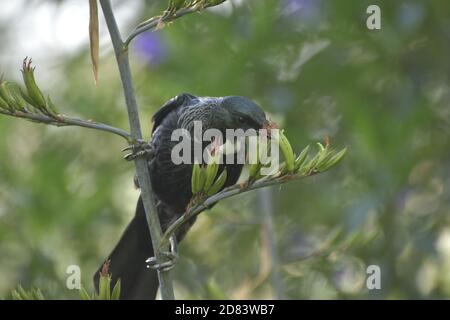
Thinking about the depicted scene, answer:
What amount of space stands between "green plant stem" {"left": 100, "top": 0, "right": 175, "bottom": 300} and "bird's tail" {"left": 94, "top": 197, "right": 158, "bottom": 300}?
914 millimetres

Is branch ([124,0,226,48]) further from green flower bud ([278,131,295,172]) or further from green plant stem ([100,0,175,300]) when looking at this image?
green flower bud ([278,131,295,172])

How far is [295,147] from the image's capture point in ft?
11.3

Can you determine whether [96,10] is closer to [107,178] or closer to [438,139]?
[107,178]

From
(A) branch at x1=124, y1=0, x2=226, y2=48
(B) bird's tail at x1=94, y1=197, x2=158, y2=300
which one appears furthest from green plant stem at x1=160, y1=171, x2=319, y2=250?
(B) bird's tail at x1=94, y1=197, x2=158, y2=300

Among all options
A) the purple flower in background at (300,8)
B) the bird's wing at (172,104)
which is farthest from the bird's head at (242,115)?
the purple flower in background at (300,8)

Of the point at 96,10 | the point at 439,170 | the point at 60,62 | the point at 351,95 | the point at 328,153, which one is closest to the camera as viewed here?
the point at 328,153

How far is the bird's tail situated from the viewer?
2912 mm

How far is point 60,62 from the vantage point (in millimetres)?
4117

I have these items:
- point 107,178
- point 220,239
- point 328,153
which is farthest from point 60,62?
point 328,153

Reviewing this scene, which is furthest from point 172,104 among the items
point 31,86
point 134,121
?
point 31,86

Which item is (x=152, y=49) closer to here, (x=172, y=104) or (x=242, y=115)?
(x=172, y=104)

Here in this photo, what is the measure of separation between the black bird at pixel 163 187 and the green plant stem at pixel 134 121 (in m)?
0.84

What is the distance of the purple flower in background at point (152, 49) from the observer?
3.82 metres

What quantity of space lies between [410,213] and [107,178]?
132 centimetres
